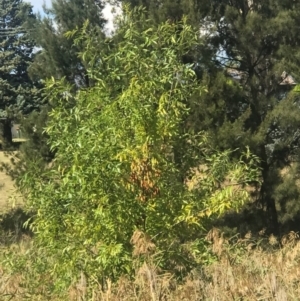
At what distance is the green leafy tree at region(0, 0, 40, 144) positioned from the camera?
29.9 meters

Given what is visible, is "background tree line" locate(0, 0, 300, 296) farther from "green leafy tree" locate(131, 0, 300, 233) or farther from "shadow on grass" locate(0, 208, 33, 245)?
"shadow on grass" locate(0, 208, 33, 245)

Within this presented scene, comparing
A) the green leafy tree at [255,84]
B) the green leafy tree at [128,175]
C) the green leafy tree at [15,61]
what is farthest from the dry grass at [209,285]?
the green leafy tree at [15,61]

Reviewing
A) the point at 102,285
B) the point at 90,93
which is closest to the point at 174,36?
the point at 90,93

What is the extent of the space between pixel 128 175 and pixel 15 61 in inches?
1160

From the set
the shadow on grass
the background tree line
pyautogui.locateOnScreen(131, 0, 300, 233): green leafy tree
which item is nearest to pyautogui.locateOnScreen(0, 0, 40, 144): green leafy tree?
the shadow on grass

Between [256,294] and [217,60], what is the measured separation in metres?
7.48

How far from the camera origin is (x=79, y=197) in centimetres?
520

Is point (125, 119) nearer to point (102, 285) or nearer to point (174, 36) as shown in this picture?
point (174, 36)

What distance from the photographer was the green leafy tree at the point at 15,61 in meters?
29.9

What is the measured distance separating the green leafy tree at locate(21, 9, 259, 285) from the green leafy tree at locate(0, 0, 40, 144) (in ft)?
71.1

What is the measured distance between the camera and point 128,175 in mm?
5344

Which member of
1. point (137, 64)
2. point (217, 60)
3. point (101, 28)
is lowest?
point (137, 64)

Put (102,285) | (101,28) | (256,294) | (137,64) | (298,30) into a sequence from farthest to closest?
(101,28) < (298,30) < (137,64) < (102,285) < (256,294)

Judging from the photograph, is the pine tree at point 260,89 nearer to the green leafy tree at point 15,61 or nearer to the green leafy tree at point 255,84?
the green leafy tree at point 255,84
